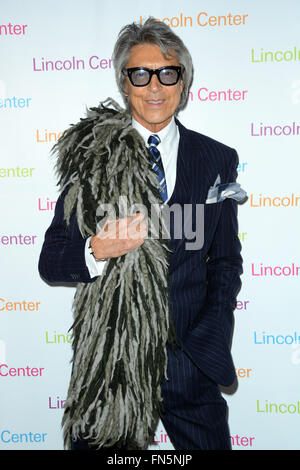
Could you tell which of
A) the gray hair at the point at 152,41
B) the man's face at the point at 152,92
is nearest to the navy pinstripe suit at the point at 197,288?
the man's face at the point at 152,92

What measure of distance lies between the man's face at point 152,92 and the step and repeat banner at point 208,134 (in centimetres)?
48

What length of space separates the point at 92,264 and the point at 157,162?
1.32 ft

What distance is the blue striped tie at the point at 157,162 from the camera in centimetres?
154

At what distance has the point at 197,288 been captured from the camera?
1.60 metres

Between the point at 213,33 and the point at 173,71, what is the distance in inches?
22.3

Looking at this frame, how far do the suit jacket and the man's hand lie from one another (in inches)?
3.1

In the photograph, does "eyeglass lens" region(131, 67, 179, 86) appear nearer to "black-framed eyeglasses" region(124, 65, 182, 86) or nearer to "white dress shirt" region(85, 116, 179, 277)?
"black-framed eyeglasses" region(124, 65, 182, 86)

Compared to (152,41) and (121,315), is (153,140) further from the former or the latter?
(121,315)

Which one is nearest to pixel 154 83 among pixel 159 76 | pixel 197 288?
pixel 159 76

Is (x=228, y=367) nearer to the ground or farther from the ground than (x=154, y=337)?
nearer to the ground

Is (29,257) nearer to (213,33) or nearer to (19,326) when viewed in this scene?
(19,326)

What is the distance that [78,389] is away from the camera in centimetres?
151

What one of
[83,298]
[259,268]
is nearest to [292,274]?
[259,268]

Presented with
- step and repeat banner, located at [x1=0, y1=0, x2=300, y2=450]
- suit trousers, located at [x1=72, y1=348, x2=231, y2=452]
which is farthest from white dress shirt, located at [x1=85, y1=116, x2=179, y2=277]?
suit trousers, located at [x1=72, y1=348, x2=231, y2=452]
